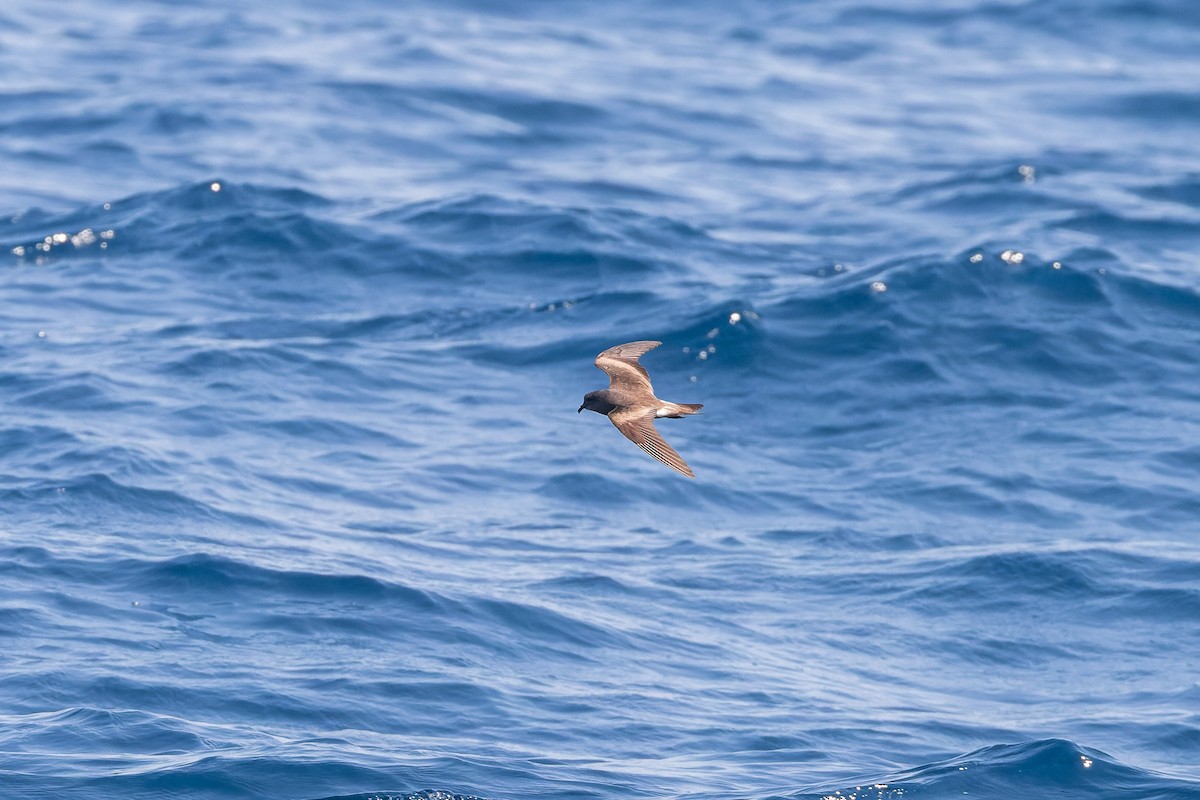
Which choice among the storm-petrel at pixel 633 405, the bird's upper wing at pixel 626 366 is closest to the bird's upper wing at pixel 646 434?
the storm-petrel at pixel 633 405

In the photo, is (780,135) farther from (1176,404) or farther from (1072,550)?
(1072,550)

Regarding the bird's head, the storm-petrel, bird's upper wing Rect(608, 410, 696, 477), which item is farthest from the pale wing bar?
bird's upper wing Rect(608, 410, 696, 477)

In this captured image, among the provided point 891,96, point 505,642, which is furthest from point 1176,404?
point 891,96

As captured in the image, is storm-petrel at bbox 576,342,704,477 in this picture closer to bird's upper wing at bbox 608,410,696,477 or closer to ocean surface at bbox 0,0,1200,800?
bird's upper wing at bbox 608,410,696,477

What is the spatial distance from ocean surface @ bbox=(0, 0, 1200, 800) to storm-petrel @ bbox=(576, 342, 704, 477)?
2743 millimetres

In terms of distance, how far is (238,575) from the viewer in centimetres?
1509

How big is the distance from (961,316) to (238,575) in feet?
30.3

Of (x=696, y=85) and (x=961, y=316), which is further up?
(x=696, y=85)

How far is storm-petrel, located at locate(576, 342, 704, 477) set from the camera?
10.9 m

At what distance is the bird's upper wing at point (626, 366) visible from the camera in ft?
41.2

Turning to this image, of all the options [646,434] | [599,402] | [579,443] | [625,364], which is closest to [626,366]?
[625,364]

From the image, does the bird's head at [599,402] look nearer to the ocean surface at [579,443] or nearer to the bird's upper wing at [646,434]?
the bird's upper wing at [646,434]

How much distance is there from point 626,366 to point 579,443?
5496 mm

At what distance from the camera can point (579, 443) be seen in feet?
60.1
